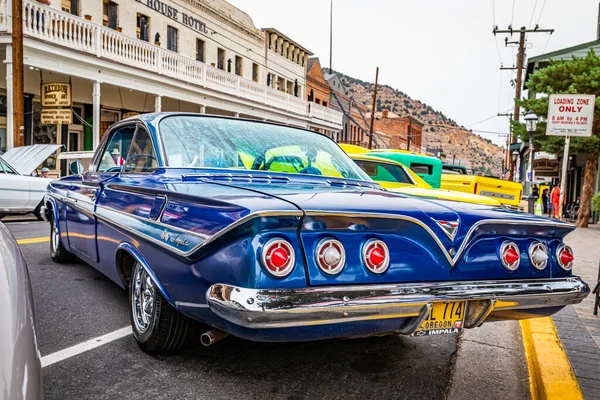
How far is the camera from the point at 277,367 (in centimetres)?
339

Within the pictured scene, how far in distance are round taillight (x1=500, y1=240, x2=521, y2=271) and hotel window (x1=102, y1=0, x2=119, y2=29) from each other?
20.4 m

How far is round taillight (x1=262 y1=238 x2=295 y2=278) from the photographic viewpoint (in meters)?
2.33

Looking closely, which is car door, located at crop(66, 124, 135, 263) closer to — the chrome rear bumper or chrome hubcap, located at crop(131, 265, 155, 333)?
chrome hubcap, located at crop(131, 265, 155, 333)

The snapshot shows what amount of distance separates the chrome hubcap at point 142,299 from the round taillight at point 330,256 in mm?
1332

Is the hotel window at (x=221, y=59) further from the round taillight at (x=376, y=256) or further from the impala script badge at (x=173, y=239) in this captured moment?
the round taillight at (x=376, y=256)

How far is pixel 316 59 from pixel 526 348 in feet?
134

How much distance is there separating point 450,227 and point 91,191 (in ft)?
9.92

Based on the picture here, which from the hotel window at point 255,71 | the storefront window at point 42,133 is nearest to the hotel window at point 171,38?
the storefront window at point 42,133

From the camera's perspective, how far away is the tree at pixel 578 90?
17.9 meters

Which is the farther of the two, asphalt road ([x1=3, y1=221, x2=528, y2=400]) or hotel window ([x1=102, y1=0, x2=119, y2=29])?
hotel window ([x1=102, y1=0, x2=119, y2=29])

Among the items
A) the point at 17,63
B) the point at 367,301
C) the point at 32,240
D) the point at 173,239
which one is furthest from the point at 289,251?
the point at 17,63

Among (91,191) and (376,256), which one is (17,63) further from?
(376,256)

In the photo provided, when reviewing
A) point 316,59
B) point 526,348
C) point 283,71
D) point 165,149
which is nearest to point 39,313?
point 165,149

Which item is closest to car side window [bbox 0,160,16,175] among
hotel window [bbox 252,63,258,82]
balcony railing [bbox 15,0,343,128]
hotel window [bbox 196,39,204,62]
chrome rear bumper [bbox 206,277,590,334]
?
balcony railing [bbox 15,0,343,128]
